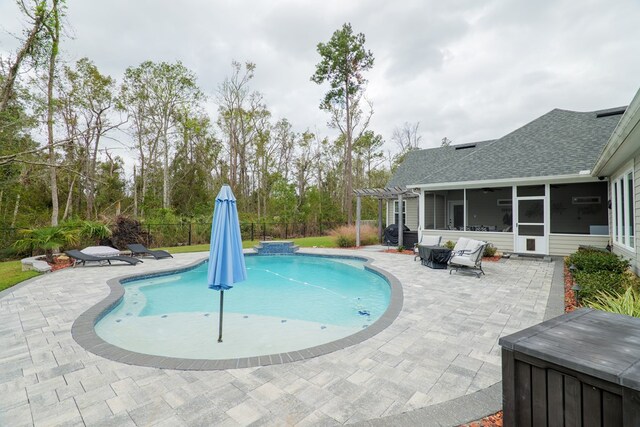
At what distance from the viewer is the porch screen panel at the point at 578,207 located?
11897 mm

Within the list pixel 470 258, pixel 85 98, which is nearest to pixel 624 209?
pixel 470 258

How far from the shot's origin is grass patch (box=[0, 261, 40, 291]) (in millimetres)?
7332

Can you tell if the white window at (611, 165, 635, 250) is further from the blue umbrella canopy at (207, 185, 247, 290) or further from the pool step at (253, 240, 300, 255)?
the pool step at (253, 240, 300, 255)

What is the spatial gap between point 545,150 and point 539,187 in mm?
1518

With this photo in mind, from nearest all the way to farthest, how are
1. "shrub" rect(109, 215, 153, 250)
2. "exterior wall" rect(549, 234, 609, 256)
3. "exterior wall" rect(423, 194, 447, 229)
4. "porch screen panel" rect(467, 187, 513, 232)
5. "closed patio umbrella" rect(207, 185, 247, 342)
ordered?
1. "closed patio umbrella" rect(207, 185, 247, 342)
2. "exterior wall" rect(549, 234, 609, 256)
3. "shrub" rect(109, 215, 153, 250)
4. "porch screen panel" rect(467, 187, 513, 232)
5. "exterior wall" rect(423, 194, 447, 229)

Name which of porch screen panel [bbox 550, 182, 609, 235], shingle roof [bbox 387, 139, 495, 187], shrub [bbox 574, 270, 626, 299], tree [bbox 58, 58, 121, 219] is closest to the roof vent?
porch screen panel [bbox 550, 182, 609, 235]

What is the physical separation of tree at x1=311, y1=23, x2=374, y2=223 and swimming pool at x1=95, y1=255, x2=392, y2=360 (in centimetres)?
1302

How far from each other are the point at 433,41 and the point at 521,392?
46.9ft

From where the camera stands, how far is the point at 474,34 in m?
11.0

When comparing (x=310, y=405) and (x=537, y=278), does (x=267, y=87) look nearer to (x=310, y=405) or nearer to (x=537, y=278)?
(x=537, y=278)

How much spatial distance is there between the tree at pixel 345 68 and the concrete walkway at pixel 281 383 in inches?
683

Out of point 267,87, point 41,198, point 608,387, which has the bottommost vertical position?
point 608,387

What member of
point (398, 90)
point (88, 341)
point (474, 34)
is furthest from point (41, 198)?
point (474, 34)

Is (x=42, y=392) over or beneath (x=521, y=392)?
beneath
